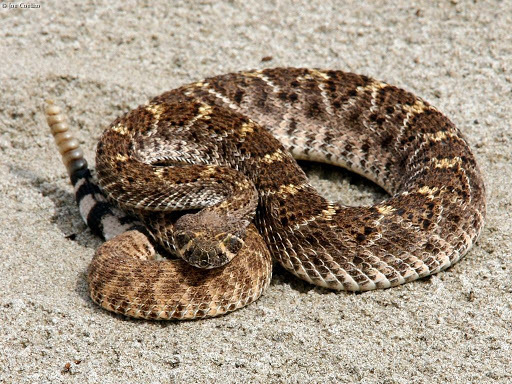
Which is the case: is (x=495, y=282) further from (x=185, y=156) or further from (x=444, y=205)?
(x=185, y=156)

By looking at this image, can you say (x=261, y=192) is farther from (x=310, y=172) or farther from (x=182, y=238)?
(x=310, y=172)

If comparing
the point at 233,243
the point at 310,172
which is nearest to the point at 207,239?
the point at 233,243

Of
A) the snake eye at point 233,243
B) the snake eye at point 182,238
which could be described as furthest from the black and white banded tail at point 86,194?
the snake eye at point 233,243

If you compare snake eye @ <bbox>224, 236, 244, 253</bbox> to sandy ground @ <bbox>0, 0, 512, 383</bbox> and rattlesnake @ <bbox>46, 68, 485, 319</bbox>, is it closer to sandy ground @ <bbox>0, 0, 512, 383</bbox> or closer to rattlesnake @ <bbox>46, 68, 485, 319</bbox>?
rattlesnake @ <bbox>46, 68, 485, 319</bbox>

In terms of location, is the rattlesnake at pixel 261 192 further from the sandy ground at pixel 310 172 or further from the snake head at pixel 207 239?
the sandy ground at pixel 310 172

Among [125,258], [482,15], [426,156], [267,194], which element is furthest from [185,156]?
[482,15]
